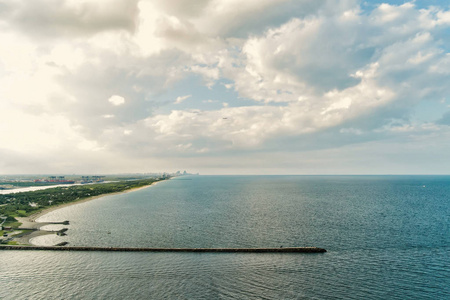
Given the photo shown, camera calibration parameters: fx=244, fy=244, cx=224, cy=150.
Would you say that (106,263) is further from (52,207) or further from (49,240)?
(52,207)

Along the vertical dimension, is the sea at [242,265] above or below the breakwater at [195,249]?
below

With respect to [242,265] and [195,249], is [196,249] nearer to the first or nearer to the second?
[195,249]

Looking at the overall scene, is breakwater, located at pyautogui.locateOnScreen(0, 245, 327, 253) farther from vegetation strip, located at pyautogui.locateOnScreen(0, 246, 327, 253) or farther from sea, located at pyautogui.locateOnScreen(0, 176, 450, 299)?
sea, located at pyautogui.locateOnScreen(0, 176, 450, 299)

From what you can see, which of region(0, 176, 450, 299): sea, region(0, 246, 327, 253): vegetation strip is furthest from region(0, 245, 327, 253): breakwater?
region(0, 176, 450, 299): sea

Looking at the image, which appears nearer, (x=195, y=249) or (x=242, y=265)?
(x=242, y=265)

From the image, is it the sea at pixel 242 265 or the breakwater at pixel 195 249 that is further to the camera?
the breakwater at pixel 195 249

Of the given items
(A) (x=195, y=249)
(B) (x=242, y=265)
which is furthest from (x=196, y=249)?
(B) (x=242, y=265)

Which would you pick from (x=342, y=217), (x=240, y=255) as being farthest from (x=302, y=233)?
(x=342, y=217)

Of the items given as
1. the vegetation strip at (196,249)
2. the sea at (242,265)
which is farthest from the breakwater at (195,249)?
the sea at (242,265)

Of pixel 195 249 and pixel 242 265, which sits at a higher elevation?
pixel 195 249

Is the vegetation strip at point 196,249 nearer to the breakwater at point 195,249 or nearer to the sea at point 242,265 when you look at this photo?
the breakwater at point 195,249

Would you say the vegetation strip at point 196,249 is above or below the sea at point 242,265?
above
